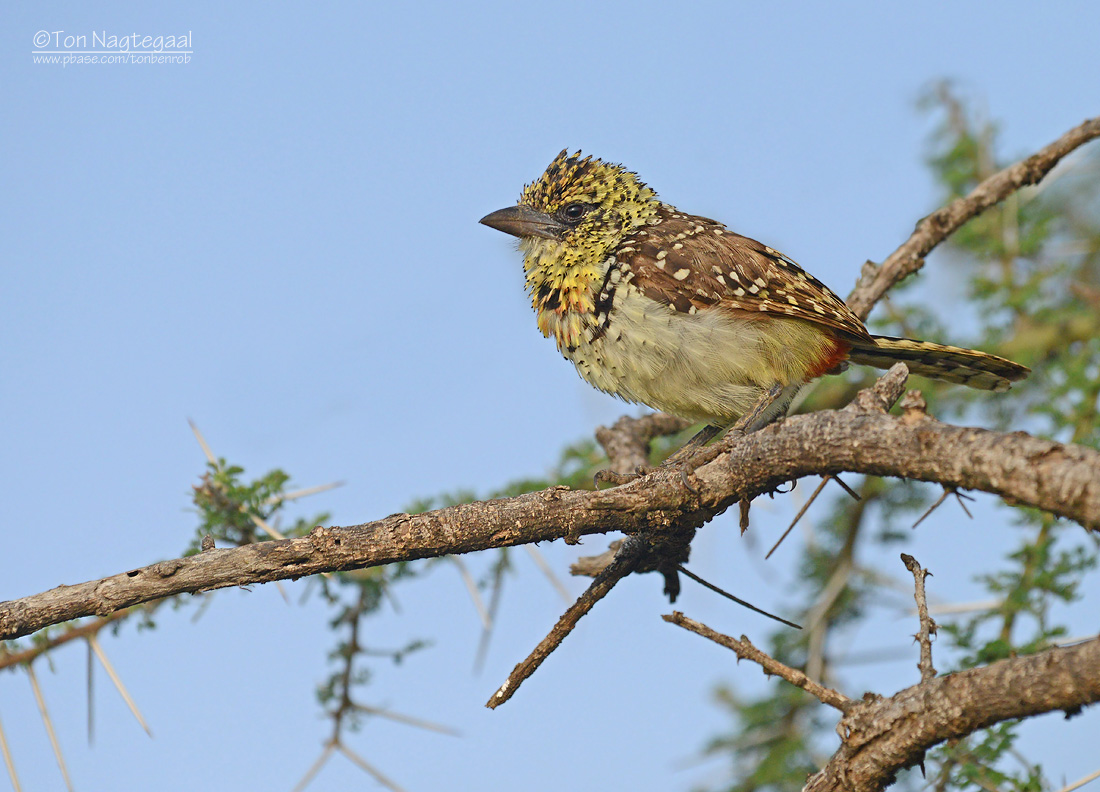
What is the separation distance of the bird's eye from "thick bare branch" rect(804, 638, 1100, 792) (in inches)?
124

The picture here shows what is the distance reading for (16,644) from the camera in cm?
377

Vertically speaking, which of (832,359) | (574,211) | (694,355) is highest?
(574,211)

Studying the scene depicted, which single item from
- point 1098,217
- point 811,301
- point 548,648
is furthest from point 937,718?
point 1098,217

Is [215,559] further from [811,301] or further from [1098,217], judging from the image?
[1098,217]

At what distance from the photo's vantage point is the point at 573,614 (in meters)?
3.20

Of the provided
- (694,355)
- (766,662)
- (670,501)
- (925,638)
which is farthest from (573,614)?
(694,355)

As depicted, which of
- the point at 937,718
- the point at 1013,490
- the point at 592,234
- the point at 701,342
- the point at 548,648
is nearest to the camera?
the point at 1013,490

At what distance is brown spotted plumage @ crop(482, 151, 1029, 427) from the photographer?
436cm

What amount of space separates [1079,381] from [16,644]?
5155mm

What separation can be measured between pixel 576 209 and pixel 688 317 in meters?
1.09

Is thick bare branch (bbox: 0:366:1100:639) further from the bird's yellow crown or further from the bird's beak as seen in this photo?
the bird's beak

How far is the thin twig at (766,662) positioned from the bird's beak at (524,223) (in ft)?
8.57

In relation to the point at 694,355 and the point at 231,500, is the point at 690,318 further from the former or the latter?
the point at 231,500

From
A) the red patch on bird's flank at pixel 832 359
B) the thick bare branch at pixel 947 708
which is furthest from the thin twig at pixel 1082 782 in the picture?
the red patch on bird's flank at pixel 832 359
